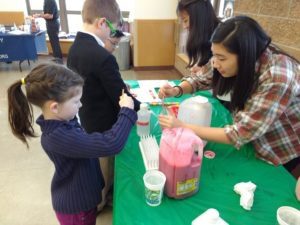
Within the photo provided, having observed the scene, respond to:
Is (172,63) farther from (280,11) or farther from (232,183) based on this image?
(232,183)

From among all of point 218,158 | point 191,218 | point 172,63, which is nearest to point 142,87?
point 218,158

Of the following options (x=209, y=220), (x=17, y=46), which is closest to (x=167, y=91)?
(x=209, y=220)

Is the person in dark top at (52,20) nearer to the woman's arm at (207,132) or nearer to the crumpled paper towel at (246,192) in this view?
the woman's arm at (207,132)

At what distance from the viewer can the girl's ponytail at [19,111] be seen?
0.81 m

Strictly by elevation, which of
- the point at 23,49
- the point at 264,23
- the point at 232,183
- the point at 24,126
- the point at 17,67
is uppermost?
the point at 264,23

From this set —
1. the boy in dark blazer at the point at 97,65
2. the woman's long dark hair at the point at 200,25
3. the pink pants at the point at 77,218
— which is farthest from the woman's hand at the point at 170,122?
the woman's long dark hair at the point at 200,25

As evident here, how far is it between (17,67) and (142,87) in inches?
140

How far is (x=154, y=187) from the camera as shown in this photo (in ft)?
2.35

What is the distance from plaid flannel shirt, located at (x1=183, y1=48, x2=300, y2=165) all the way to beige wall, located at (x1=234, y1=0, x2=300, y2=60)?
89 centimetres

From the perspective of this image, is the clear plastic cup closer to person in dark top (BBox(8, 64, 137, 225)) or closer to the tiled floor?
person in dark top (BBox(8, 64, 137, 225))

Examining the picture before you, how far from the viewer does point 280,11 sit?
175 centimetres

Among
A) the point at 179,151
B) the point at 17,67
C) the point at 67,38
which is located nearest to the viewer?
the point at 179,151

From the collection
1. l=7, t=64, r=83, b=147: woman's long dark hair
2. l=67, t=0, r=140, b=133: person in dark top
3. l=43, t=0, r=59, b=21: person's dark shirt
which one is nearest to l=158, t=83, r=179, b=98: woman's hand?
l=67, t=0, r=140, b=133: person in dark top

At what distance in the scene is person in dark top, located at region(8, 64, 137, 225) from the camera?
77 centimetres
